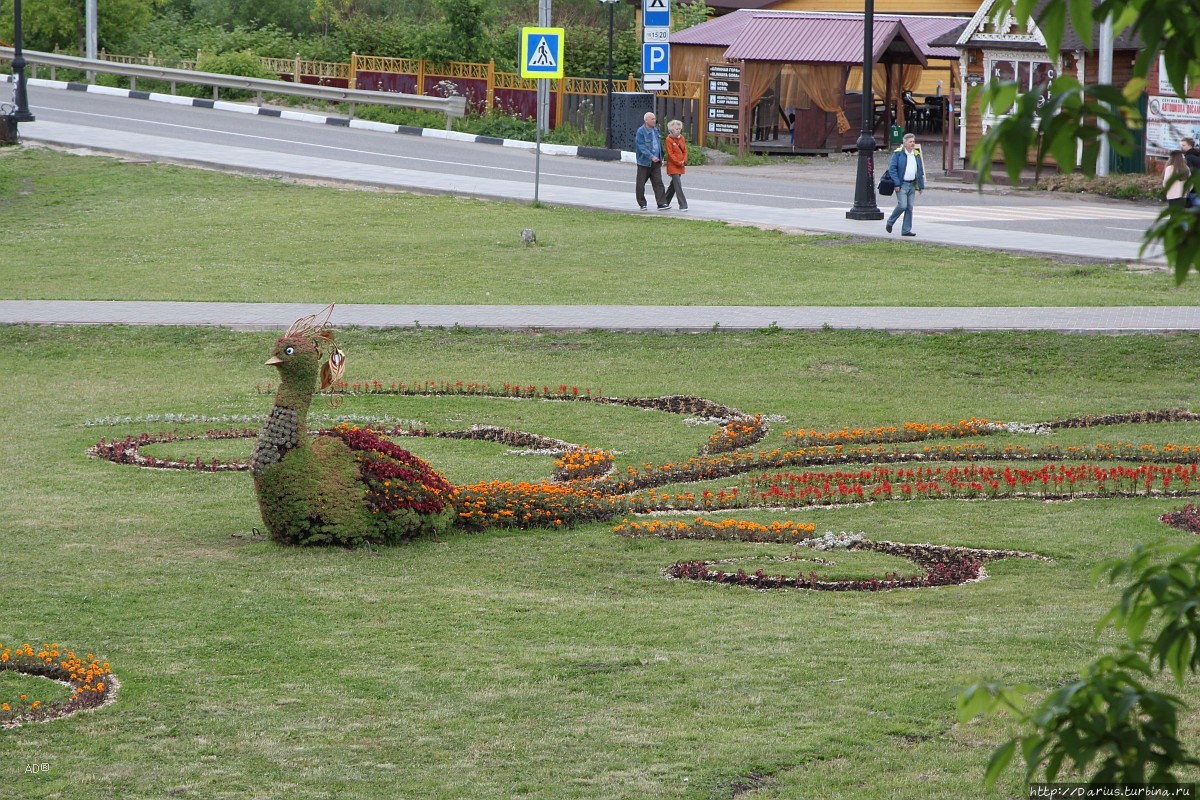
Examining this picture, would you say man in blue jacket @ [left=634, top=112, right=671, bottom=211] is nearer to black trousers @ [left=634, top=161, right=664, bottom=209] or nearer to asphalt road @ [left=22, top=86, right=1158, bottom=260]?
black trousers @ [left=634, top=161, right=664, bottom=209]

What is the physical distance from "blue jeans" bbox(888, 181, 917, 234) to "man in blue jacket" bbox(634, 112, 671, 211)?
14.2 ft

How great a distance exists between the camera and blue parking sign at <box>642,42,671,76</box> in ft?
103

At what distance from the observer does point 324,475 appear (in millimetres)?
9125

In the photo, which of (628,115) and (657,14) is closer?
(657,14)

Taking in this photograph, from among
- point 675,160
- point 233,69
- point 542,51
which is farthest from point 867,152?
point 233,69

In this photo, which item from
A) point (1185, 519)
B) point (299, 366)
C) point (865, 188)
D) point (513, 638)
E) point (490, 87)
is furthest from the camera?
point (490, 87)

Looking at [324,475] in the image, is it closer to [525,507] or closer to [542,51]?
[525,507]


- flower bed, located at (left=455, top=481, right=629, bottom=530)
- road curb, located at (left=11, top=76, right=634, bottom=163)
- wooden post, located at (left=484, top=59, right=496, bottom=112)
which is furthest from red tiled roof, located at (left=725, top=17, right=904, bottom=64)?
flower bed, located at (left=455, top=481, right=629, bottom=530)

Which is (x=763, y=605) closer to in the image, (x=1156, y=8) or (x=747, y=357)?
(x=1156, y=8)

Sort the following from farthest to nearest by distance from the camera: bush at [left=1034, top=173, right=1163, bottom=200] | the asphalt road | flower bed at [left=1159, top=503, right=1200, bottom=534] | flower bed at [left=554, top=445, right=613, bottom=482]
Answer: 1. bush at [left=1034, top=173, right=1163, bottom=200]
2. the asphalt road
3. flower bed at [left=554, top=445, right=613, bottom=482]
4. flower bed at [left=1159, top=503, right=1200, bottom=534]

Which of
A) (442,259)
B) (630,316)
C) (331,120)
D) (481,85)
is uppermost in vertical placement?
(481,85)

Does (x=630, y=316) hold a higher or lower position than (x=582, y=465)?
higher

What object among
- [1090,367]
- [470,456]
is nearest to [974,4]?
[1090,367]

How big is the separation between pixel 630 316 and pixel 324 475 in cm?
851
